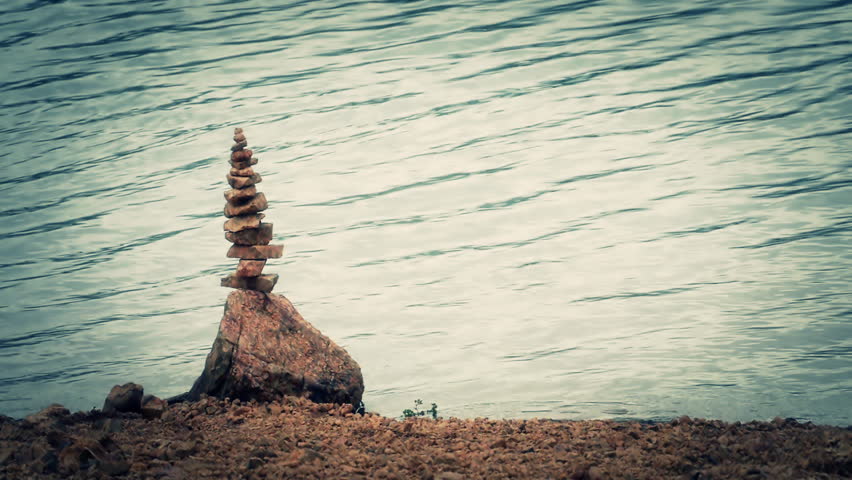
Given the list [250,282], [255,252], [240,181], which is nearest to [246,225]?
[255,252]

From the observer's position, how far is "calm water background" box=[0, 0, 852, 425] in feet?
41.7

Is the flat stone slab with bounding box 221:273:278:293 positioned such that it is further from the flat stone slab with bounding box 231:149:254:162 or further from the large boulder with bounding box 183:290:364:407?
the flat stone slab with bounding box 231:149:254:162

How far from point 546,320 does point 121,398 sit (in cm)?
796

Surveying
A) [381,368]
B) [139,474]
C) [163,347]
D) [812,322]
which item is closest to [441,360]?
[381,368]

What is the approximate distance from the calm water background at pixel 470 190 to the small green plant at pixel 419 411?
2.44ft

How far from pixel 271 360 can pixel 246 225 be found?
5.66 feet

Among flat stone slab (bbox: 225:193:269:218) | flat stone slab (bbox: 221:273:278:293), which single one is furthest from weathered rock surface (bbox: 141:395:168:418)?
flat stone slab (bbox: 225:193:269:218)

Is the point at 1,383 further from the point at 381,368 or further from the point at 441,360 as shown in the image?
the point at 441,360

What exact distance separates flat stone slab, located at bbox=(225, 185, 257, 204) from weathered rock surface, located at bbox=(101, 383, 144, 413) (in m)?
2.60

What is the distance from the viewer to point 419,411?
10469mm

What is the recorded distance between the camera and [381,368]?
41.0 ft

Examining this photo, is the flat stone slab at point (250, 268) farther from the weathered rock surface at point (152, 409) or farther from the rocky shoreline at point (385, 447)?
the weathered rock surface at point (152, 409)

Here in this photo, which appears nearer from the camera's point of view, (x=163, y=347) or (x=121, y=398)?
(x=121, y=398)

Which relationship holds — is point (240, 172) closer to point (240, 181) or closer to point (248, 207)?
point (240, 181)
